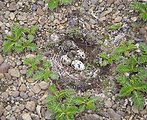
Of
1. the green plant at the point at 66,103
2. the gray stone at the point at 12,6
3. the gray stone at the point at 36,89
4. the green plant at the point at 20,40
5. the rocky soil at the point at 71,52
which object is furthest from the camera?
the gray stone at the point at 12,6

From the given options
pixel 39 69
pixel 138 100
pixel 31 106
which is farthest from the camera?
pixel 39 69

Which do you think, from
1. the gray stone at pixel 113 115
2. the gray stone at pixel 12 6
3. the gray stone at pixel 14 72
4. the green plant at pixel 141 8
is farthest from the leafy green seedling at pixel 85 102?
the gray stone at pixel 12 6

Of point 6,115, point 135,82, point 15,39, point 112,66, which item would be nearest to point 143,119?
point 135,82

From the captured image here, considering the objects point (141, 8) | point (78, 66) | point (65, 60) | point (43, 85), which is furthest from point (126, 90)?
point (141, 8)

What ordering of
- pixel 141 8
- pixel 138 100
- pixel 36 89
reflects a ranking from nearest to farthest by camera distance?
pixel 138 100
pixel 36 89
pixel 141 8

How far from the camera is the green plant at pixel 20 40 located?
402 centimetres

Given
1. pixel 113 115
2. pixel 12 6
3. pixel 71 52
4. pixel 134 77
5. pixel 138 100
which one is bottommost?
pixel 113 115

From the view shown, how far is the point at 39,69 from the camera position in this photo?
12.8ft

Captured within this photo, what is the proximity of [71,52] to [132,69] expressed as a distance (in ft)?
2.08

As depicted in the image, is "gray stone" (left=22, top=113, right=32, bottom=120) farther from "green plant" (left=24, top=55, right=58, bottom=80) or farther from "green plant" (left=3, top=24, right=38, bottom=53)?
"green plant" (left=3, top=24, right=38, bottom=53)

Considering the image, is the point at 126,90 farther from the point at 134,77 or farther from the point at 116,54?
the point at 116,54

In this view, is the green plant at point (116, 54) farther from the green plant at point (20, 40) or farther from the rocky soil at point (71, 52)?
the green plant at point (20, 40)

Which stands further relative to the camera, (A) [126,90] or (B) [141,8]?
(B) [141,8]

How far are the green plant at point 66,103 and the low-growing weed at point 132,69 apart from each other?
13.2 inches
